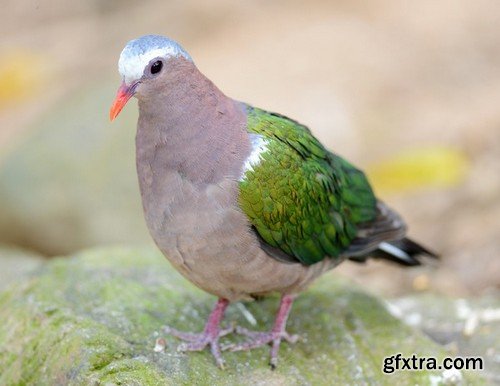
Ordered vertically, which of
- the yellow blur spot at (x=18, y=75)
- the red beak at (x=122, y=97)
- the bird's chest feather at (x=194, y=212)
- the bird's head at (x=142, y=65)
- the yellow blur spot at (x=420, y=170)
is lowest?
the bird's chest feather at (x=194, y=212)

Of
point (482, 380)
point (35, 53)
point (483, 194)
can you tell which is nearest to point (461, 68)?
point (483, 194)

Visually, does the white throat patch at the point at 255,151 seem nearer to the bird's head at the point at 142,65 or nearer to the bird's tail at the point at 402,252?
the bird's head at the point at 142,65

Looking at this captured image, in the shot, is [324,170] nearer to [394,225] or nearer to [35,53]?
[394,225]

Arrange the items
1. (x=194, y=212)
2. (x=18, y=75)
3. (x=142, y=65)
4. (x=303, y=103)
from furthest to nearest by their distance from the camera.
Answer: (x=18, y=75)
(x=303, y=103)
(x=194, y=212)
(x=142, y=65)

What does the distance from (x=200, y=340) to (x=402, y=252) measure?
171 cm

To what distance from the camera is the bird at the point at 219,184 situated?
4.37 m

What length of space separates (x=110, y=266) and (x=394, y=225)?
2.04 meters

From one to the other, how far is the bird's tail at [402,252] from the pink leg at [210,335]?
4.11 ft

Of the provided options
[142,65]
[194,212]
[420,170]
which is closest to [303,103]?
[420,170]

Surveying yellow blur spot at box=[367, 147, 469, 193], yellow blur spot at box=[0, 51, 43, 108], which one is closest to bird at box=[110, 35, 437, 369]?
yellow blur spot at box=[367, 147, 469, 193]

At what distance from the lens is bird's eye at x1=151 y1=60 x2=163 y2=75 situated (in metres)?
4.27

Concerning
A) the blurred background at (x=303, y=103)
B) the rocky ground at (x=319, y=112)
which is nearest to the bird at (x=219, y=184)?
the rocky ground at (x=319, y=112)

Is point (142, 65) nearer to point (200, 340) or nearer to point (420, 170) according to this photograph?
point (200, 340)

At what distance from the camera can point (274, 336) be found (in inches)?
195
